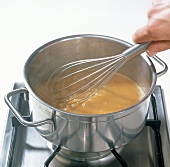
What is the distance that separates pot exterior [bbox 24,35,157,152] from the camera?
682mm

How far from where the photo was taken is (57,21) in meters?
1.21

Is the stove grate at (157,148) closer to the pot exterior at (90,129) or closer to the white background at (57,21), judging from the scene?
the pot exterior at (90,129)

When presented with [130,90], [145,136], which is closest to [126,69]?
[130,90]

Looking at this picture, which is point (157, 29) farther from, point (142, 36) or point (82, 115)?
point (82, 115)

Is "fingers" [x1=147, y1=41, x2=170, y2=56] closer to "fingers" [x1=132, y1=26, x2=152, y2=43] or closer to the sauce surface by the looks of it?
"fingers" [x1=132, y1=26, x2=152, y2=43]

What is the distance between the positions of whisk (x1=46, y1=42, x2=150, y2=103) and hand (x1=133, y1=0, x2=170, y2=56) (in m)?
0.02

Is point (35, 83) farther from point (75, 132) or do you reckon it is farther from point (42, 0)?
point (42, 0)

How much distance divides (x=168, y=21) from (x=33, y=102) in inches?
11.4

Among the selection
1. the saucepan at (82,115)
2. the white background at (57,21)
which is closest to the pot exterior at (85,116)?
the saucepan at (82,115)

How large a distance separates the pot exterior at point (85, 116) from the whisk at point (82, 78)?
0.02 meters

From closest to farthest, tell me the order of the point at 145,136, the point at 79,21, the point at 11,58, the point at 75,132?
the point at 75,132 < the point at 145,136 < the point at 11,58 < the point at 79,21

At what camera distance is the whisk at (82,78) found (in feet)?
2.62

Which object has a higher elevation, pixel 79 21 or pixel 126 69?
pixel 79 21

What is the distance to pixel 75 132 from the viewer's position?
0.70 metres
